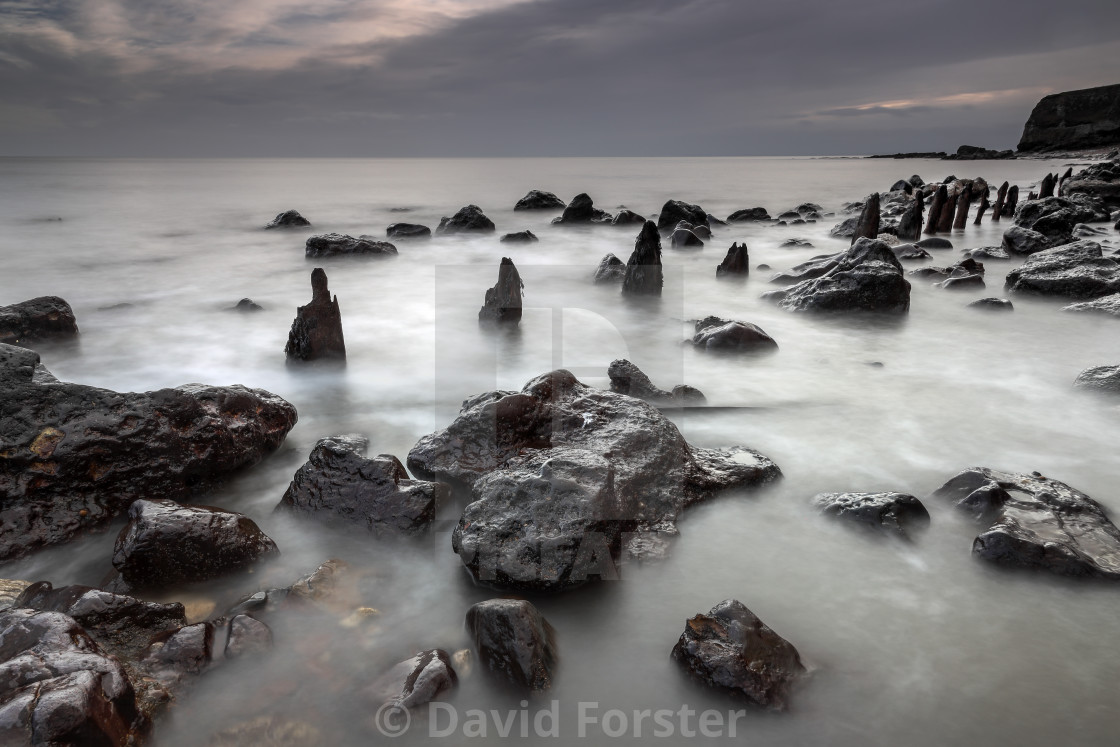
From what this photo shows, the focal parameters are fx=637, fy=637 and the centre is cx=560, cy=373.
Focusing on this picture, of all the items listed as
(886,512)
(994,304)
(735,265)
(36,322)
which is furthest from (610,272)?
(886,512)

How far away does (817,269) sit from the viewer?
876 centimetres

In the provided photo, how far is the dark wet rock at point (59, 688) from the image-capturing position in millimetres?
1599

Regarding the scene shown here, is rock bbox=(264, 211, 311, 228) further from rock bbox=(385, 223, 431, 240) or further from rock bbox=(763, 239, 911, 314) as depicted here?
rock bbox=(763, 239, 911, 314)

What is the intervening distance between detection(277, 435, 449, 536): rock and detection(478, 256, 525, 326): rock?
3583mm

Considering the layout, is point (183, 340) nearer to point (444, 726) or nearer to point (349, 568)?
point (349, 568)

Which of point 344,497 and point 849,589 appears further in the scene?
point 344,497

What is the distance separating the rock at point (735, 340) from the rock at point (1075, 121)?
91.6m

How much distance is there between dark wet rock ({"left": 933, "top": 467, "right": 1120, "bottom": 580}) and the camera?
2.59 meters

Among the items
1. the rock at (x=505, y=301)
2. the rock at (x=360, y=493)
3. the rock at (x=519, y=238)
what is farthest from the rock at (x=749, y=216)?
the rock at (x=360, y=493)

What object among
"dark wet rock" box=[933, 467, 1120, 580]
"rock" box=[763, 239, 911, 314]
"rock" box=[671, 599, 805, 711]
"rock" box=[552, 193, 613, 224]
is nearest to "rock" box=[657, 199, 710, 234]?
"rock" box=[552, 193, 613, 224]

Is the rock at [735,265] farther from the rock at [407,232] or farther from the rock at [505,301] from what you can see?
the rock at [407,232]

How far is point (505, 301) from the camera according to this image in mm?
6664

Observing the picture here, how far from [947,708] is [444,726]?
160cm

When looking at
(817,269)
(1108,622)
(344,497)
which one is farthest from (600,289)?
(1108,622)
